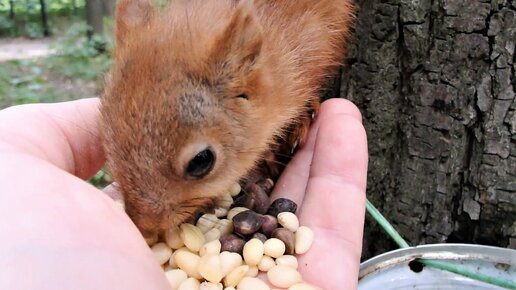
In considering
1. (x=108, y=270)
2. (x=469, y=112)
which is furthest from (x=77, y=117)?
(x=469, y=112)

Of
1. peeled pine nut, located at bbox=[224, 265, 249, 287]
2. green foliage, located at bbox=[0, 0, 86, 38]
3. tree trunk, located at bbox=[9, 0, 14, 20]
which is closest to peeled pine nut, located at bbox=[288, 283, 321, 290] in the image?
peeled pine nut, located at bbox=[224, 265, 249, 287]

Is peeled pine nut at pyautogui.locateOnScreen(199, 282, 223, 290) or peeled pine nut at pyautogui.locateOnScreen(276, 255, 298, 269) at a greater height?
peeled pine nut at pyautogui.locateOnScreen(276, 255, 298, 269)

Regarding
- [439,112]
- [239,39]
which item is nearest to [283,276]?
[239,39]

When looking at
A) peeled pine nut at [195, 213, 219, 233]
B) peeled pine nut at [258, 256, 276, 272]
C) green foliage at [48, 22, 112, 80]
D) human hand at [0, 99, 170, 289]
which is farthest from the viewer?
green foliage at [48, 22, 112, 80]

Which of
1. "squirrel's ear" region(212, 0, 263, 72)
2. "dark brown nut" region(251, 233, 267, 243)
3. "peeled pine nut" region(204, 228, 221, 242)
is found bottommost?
"peeled pine nut" region(204, 228, 221, 242)

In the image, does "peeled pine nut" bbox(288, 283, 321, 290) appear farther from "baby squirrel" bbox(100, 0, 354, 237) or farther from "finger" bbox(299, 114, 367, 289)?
"baby squirrel" bbox(100, 0, 354, 237)

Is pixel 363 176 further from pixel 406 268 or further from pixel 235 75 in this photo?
pixel 235 75

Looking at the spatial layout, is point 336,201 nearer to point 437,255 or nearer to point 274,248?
point 274,248

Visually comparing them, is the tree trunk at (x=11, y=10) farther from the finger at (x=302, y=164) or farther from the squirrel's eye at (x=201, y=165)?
the squirrel's eye at (x=201, y=165)
